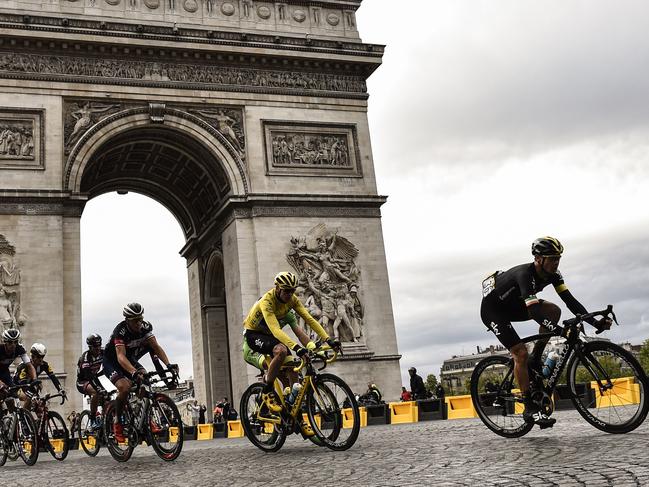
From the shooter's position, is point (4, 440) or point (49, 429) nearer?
point (4, 440)

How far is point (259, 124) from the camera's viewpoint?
2842 cm

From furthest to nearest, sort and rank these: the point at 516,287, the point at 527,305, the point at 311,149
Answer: the point at 311,149 < the point at 516,287 < the point at 527,305

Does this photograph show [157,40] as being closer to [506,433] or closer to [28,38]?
[28,38]


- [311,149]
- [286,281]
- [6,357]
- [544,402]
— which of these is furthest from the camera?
[311,149]

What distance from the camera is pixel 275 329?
8281 mm

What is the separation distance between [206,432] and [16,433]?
10.6m

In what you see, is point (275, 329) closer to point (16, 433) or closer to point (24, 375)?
point (16, 433)

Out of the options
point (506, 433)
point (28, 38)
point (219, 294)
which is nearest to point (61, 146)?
point (28, 38)

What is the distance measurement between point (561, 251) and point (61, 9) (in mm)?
24077

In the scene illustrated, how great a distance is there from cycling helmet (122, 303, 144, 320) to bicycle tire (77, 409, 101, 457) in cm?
320

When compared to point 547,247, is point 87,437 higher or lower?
lower

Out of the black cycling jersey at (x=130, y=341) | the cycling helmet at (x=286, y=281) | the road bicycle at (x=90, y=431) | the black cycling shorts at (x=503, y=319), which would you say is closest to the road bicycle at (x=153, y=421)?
the black cycling jersey at (x=130, y=341)

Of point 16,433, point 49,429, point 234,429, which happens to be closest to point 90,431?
point 49,429

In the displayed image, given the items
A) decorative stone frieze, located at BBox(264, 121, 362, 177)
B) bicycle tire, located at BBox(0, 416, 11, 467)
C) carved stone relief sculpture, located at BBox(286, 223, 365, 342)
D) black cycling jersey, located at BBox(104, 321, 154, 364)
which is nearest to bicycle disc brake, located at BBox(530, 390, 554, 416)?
black cycling jersey, located at BBox(104, 321, 154, 364)
